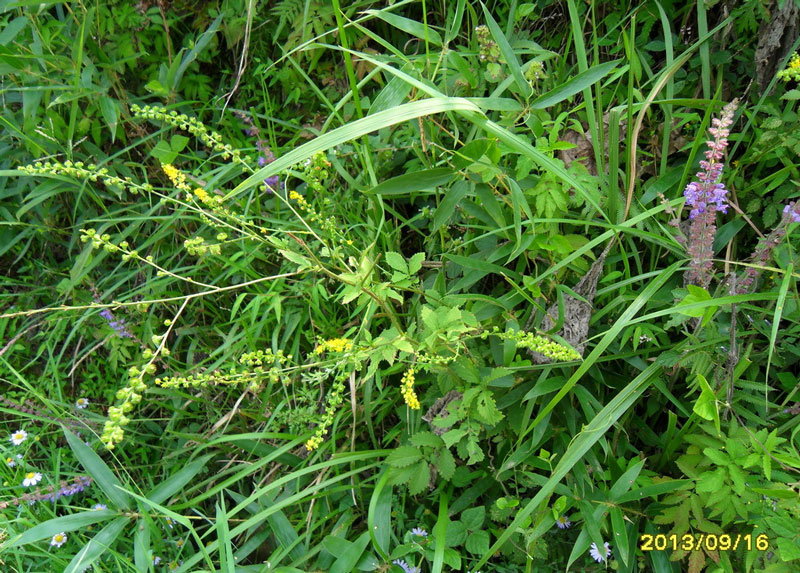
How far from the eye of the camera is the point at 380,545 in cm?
171

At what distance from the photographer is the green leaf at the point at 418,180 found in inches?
57.6

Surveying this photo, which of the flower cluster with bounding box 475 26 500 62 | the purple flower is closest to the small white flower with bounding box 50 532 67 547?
the flower cluster with bounding box 475 26 500 62

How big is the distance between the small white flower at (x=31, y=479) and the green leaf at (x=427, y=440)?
1.47 meters

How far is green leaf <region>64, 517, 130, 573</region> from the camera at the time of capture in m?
1.78

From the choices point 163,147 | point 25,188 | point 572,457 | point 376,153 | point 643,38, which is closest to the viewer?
point 572,457

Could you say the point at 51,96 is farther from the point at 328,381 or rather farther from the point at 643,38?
the point at 643,38

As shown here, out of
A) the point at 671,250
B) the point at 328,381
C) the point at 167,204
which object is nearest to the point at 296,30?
the point at 167,204

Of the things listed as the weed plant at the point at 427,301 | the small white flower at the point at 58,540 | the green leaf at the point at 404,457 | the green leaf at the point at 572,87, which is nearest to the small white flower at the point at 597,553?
the weed plant at the point at 427,301

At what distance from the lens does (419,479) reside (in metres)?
1.66

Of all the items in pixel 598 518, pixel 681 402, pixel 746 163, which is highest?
pixel 746 163

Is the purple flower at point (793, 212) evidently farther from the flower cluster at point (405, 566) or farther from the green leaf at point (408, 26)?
the flower cluster at point (405, 566)

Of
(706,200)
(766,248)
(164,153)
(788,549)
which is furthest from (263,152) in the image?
(788,549)

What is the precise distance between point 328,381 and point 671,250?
1218 mm

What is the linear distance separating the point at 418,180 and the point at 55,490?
1.75 meters
